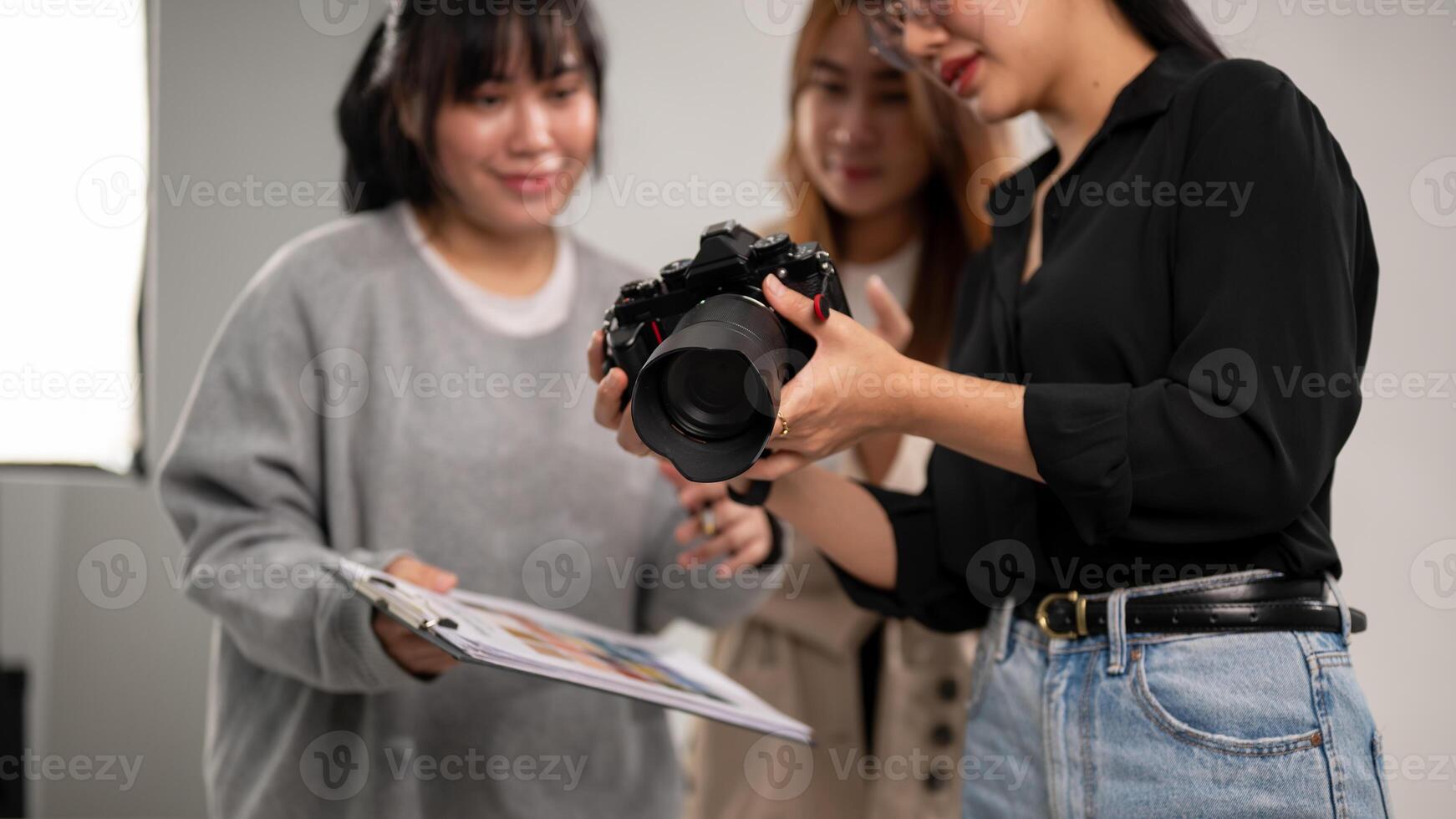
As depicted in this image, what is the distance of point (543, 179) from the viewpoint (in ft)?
3.81

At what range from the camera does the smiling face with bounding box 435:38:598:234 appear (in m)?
1.14

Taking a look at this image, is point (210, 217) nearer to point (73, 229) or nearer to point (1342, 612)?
point (73, 229)

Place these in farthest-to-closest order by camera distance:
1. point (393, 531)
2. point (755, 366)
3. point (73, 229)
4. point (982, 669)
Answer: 1. point (73, 229)
2. point (393, 531)
3. point (982, 669)
4. point (755, 366)

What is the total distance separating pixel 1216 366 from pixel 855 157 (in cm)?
82

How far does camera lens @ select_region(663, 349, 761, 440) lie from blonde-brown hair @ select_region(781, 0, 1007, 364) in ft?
2.53

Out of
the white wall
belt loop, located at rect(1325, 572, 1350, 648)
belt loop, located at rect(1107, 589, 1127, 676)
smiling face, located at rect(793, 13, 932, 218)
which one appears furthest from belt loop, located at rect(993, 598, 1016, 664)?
the white wall

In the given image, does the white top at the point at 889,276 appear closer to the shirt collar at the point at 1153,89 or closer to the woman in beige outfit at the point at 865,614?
the woman in beige outfit at the point at 865,614

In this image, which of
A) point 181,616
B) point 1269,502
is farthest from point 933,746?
point 181,616

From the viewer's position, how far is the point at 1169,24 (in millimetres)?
854

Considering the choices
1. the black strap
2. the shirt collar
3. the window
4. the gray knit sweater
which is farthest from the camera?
the window

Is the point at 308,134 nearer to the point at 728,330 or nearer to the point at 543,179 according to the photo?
Result: the point at 543,179

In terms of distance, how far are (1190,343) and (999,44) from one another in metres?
0.29

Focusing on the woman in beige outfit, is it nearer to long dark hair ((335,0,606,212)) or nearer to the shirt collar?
long dark hair ((335,0,606,212))

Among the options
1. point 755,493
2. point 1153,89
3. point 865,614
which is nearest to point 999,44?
point 1153,89
